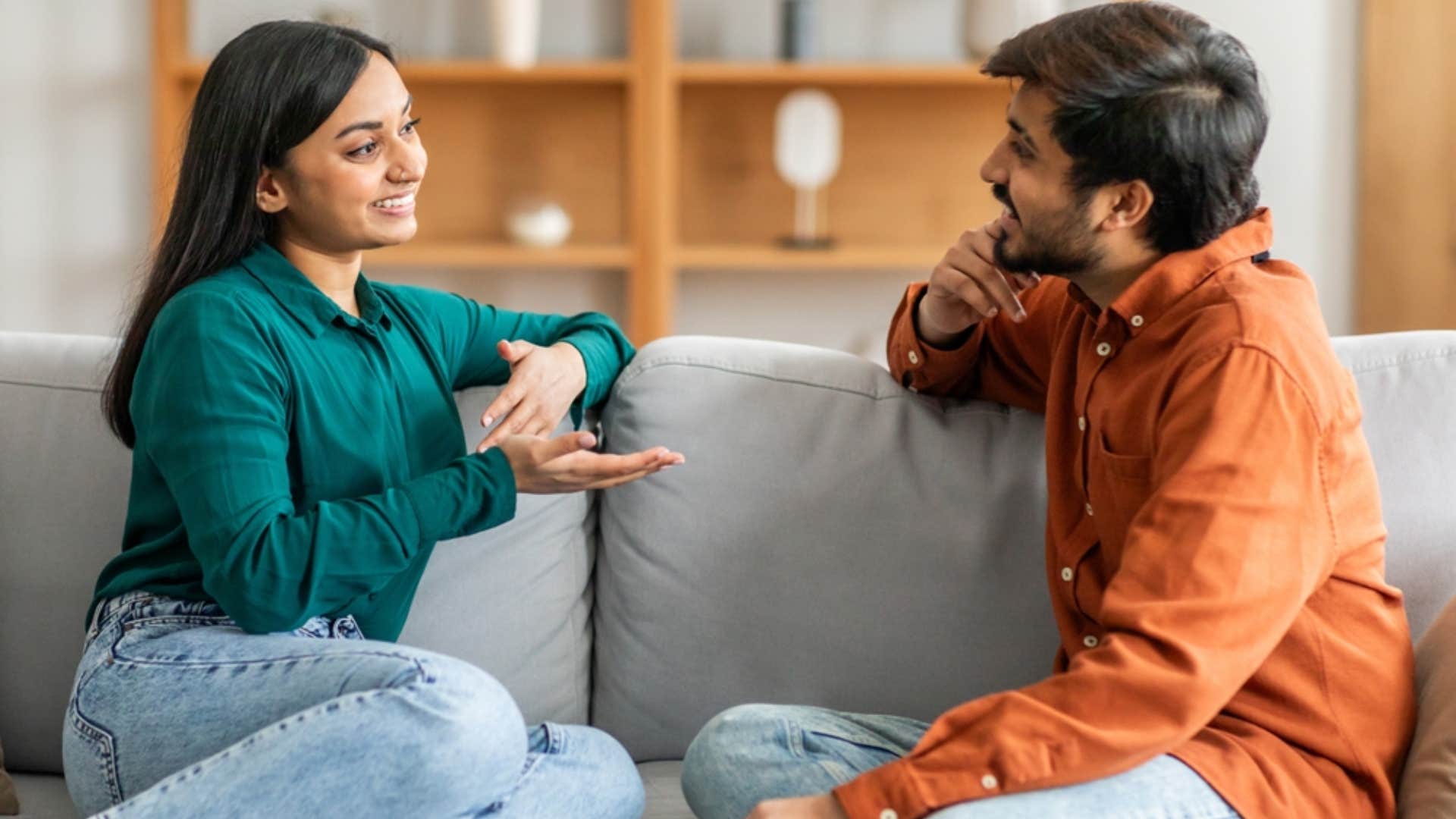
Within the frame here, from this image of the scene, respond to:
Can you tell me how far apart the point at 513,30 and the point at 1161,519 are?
8.72 ft

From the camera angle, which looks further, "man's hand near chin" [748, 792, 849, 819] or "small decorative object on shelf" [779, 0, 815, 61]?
"small decorative object on shelf" [779, 0, 815, 61]

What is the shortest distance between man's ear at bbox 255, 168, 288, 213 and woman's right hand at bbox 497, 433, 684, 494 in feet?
1.08

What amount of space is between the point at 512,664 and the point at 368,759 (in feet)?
1.27

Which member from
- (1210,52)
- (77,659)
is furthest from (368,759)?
(1210,52)

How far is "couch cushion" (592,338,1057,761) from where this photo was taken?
1.58 metres

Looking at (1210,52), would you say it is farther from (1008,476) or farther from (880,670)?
(880,670)

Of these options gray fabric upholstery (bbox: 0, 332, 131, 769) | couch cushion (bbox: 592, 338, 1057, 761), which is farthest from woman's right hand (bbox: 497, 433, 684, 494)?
gray fabric upholstery (bbox: 0, 332, 131, 769)

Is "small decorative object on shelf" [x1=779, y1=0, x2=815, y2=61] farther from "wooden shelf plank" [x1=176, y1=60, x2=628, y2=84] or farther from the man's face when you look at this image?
the man's face

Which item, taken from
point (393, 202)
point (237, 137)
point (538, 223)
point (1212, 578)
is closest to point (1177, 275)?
point (1212, 578)

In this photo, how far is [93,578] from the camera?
163 centimetres

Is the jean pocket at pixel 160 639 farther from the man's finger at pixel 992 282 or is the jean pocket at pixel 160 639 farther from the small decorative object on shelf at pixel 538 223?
the small decorative object on shelf at pixel 538 223

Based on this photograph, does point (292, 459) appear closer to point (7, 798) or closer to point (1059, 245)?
point (7, 798)

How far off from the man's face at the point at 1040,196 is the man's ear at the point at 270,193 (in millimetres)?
693

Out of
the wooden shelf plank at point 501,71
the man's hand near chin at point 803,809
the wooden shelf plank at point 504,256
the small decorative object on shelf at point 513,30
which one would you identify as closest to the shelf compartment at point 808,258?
the wooden shelf plank at point 504,256
